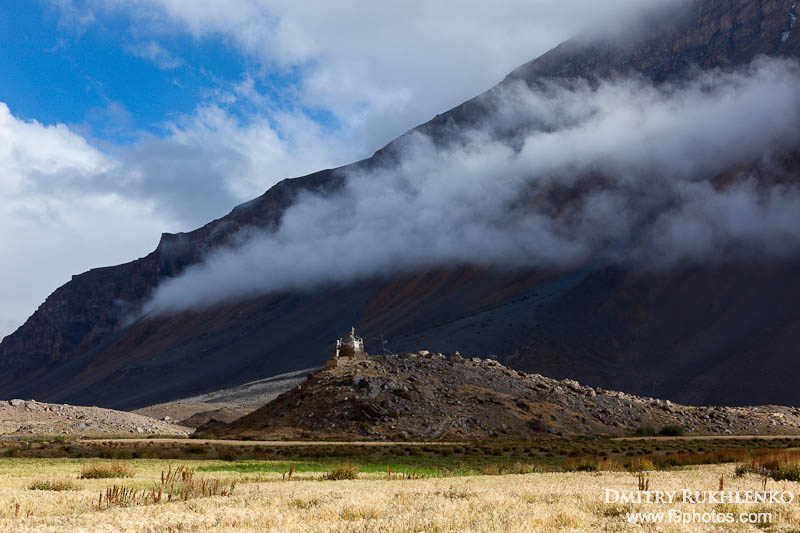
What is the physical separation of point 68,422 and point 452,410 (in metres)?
29.1

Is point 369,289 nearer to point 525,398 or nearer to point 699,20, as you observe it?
point 699,20

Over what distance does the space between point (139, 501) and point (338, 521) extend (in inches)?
169

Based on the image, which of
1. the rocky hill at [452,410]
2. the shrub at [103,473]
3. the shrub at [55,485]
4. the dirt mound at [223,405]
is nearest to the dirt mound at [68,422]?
the dirt mound at [223,405]

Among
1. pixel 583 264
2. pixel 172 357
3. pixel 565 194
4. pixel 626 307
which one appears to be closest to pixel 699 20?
pixel 565 194

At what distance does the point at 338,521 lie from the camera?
9.85 meters

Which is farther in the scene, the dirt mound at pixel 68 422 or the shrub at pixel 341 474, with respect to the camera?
the dirt mound at pixel 68 422

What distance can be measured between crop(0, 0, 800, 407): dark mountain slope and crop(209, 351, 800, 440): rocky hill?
2395 cm

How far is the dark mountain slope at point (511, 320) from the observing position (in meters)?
78.9

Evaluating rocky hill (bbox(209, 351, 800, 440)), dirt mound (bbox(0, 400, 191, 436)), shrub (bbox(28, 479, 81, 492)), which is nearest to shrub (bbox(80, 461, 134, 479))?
shrub (bbox(28, 479, 81, 492))

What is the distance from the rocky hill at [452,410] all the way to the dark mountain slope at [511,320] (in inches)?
943

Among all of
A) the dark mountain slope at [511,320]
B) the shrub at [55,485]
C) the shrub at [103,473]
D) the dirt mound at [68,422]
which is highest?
the dark mountain slope at [511,320]

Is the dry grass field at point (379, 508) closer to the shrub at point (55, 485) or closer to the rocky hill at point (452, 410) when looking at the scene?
the shrub at point (55, 485)

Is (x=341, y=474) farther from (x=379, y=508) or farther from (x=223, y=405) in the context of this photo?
(x=223, y=405)

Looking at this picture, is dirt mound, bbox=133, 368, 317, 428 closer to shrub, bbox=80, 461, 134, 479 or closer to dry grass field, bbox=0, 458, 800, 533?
shrub, bbox=80, 461, 134, 479
